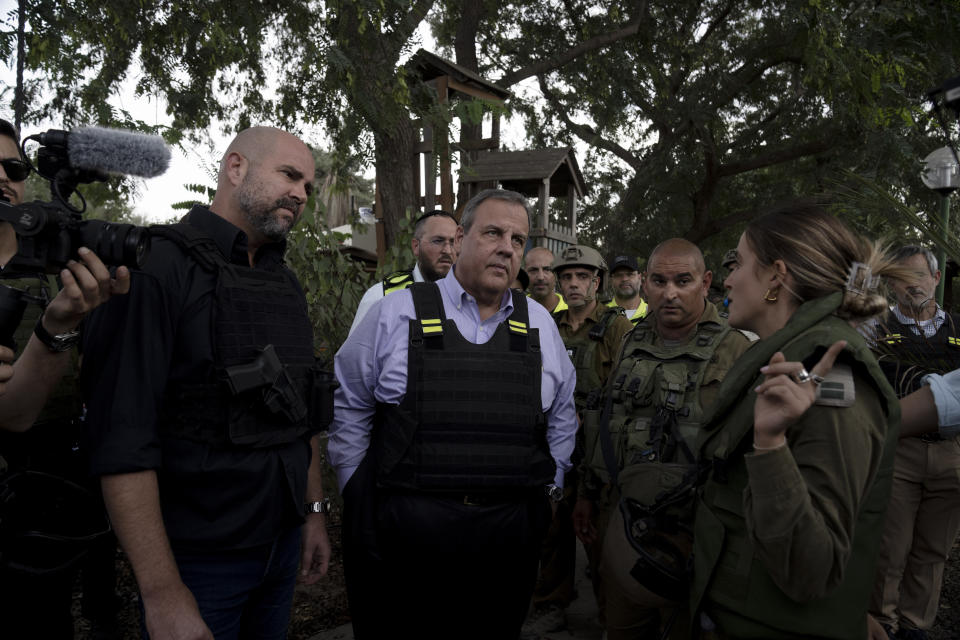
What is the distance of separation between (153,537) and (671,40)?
13300 mm

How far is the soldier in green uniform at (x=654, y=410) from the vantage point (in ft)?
8.07

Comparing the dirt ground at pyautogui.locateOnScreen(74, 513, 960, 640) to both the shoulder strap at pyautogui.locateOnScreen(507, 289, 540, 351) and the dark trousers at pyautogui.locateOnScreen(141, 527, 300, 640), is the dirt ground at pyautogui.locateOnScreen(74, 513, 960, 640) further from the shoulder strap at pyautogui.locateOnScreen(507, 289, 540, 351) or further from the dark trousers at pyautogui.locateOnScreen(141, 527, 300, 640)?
the shoulder strap at pyautogui.locateOnScreen(507, 289, 540, 351)

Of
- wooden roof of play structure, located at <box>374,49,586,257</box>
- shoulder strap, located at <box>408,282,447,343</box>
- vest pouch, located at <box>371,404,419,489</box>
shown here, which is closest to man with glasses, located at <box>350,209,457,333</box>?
wooden roof of play structure, located at <box>374,49,586,257</box>

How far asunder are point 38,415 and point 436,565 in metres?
1.44

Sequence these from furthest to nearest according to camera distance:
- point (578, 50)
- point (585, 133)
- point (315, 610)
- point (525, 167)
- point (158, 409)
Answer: point (585, 133) < point (578, 50) < point (525, 167) < point (315, 610) < point (158, 409)

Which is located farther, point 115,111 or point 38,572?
point 115,111

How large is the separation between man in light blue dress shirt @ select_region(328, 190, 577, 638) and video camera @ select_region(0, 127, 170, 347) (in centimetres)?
104

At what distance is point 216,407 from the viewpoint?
5.82 ft

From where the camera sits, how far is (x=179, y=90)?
6570 mm

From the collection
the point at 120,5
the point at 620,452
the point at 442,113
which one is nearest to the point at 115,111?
the point at 120,5

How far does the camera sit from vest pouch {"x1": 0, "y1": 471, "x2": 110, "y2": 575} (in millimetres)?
1790

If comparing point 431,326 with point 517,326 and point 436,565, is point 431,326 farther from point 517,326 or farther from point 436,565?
point 436,565

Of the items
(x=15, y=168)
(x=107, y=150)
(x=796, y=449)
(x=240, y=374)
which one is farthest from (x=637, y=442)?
(x=15, y=168)

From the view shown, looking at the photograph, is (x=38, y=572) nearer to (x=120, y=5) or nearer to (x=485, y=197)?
(x=485, y=197)
